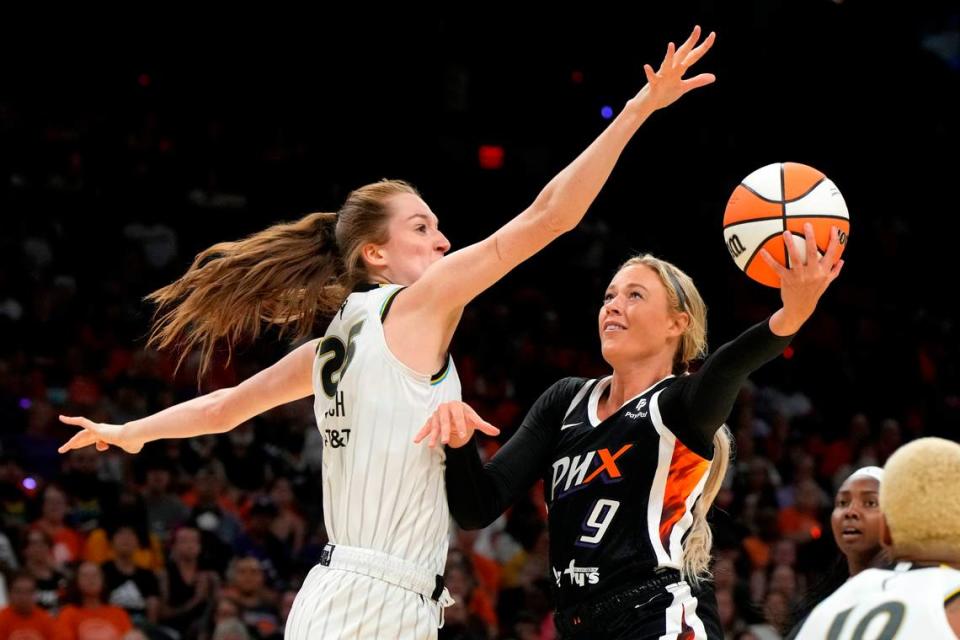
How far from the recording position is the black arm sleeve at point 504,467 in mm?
4168

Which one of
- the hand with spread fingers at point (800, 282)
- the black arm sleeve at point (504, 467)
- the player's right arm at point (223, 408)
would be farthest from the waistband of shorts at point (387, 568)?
the hand with spread fingers at point (800, 282)

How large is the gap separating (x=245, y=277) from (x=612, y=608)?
1.68m

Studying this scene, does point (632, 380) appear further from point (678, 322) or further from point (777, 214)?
point (777, 214)

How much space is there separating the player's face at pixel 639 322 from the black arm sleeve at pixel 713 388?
253 mm

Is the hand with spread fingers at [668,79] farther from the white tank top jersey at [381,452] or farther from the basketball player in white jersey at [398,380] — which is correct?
the white tank top jersey at [381,452]

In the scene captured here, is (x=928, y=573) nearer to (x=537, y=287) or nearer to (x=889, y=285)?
(x=537, y=287)

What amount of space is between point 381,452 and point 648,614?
977 millimetres

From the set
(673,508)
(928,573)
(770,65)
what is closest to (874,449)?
(770,65)

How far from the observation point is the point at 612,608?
4203mm

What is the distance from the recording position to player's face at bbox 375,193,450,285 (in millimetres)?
4461

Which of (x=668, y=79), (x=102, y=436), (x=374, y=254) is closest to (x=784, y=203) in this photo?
(x=668, y=79)

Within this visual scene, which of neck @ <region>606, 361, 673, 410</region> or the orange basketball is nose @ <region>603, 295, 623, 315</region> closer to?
neck @ <region>606, 361, 673, 410</region>

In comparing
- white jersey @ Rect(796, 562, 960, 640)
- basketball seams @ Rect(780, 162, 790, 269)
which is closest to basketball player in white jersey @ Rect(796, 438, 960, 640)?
white jersey @ Rect(796, 562, 960, 640)

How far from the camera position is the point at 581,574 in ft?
14.0
